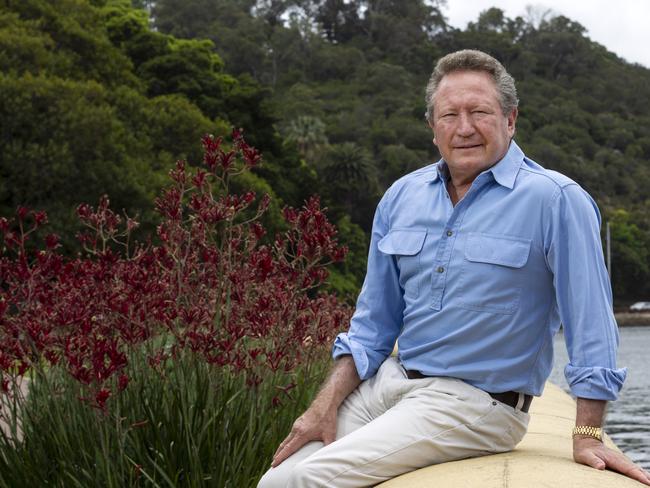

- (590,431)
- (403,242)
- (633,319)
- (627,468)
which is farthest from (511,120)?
(633,319)

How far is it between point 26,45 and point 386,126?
6917 cm

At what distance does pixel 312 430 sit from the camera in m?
3.30

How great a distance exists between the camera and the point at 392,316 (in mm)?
3562

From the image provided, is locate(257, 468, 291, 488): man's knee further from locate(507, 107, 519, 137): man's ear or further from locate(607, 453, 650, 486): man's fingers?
locate(507, 107, 519, 137): man's ear

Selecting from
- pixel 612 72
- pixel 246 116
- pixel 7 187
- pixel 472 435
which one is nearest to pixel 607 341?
pixel 472 435

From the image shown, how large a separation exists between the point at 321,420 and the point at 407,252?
1.77 ft

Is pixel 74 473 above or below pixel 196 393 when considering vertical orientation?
below

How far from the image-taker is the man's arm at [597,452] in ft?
9.05

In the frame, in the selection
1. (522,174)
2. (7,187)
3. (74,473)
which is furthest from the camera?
(7,187)

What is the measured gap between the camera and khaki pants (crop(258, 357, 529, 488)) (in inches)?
117

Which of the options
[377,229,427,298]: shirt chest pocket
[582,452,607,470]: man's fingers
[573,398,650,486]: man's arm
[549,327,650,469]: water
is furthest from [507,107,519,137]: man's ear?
[549,327,650,469]: water

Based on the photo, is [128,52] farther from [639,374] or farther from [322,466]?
[322,466]

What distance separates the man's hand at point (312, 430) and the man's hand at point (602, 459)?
74 centimetres

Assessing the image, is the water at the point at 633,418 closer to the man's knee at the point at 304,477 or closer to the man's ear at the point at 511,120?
the man's ear at the point at 511,120
